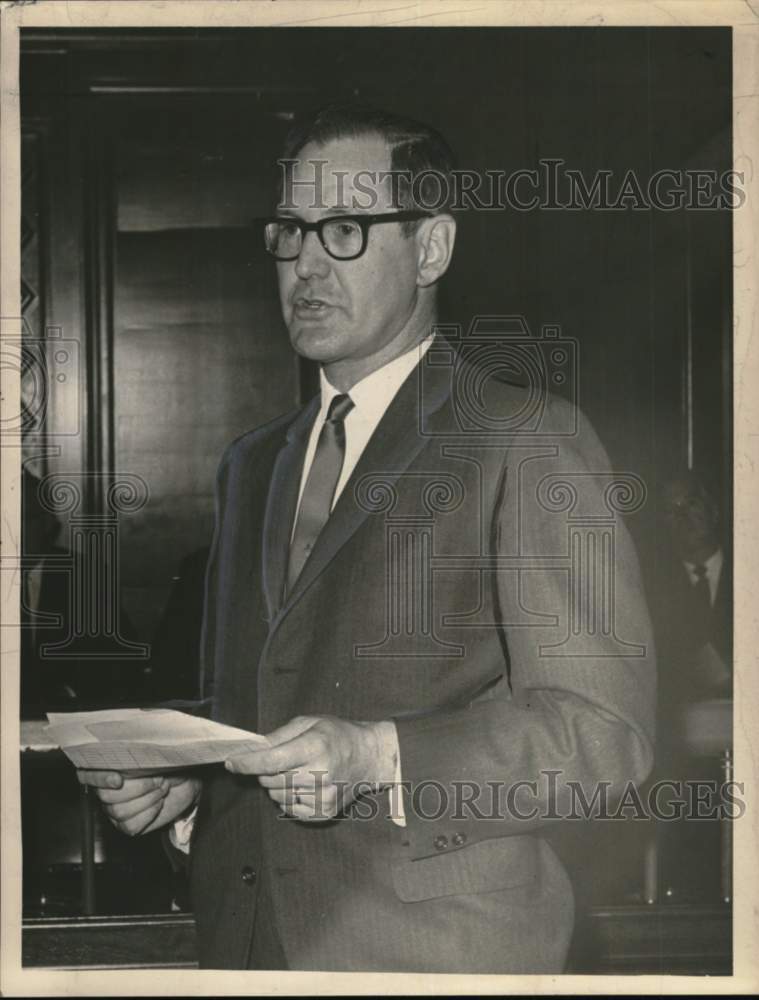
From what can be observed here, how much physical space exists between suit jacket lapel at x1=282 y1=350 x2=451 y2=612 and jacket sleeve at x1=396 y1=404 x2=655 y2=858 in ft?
0.56

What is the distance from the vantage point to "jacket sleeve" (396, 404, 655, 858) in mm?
2033

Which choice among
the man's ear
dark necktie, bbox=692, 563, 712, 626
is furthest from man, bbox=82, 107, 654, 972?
dark necktie, bbox=692, 563, 712, 626

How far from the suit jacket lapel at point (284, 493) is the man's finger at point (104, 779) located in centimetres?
43

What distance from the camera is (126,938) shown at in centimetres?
214

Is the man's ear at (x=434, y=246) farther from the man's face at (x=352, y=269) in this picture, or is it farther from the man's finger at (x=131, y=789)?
the man's finger at (x=131, y=789)

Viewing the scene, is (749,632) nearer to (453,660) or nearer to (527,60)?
(453,660)

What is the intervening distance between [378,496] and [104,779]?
27.6 inches

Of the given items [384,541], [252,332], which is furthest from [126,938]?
[252,332]

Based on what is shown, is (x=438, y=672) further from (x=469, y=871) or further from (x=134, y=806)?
(x=134, y=806)

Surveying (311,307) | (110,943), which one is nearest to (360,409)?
(311,307)

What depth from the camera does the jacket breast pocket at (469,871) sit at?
6.66ft

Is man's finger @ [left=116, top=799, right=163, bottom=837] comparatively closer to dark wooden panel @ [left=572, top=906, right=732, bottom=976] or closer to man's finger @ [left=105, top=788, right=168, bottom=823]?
man's finger @ [left=105, top=788, right=168, bottom=823]

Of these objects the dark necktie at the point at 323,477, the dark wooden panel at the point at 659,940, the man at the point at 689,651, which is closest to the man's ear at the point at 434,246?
the dark necktie at the point at 323,477

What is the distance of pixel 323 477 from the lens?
2098 millimetres
